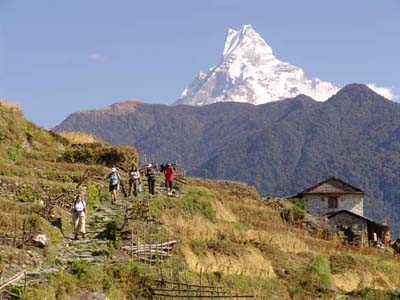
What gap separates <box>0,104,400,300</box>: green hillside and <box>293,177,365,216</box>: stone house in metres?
26.9

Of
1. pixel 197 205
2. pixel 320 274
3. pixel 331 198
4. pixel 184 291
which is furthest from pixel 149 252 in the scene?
pixel 331 198

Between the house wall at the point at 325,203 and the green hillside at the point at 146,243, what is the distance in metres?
26.8

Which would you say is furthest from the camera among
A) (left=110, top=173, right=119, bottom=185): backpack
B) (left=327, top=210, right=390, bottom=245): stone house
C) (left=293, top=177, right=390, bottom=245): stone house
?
(left=293, top=177, right=390, bottom=245): stone house

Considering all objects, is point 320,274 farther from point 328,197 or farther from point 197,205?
point 328,197

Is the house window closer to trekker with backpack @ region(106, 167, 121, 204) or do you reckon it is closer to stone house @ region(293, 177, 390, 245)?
stone house @ region(293, 177, 390, 245)

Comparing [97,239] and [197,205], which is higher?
[197,205]

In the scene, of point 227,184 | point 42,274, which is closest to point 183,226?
point 42,274

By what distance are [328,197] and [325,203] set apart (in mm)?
558

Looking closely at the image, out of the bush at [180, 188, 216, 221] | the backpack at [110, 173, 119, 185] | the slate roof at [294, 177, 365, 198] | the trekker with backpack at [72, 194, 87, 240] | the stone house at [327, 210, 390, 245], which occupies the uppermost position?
the slate roof at [294, 177, 365, 198]

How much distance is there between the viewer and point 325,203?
7262 centimetres

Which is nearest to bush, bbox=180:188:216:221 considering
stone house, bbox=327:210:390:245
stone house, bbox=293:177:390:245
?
stone house, bbox=327:210:390:245

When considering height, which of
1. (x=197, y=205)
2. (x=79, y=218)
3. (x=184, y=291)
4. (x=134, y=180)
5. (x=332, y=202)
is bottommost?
(x=184, y=291)

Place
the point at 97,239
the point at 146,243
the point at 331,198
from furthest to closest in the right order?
the point at 331,198, the point at 97,239, the point at 146,243

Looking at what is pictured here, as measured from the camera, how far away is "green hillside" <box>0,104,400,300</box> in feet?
81.9
